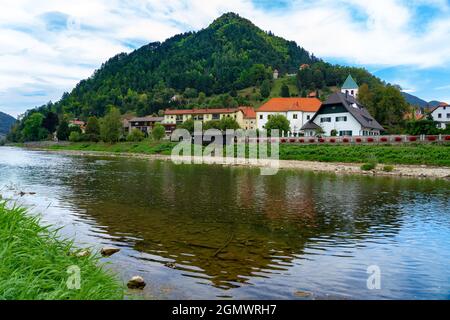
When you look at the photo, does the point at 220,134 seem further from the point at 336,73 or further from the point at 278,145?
the point at 336,73

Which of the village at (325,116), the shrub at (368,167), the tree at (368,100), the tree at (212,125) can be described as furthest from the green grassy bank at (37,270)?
the tree at (368,100)

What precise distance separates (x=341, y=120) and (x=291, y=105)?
→ 23.1m

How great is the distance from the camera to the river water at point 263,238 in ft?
31.1

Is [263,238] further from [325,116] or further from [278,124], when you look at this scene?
[278,124]

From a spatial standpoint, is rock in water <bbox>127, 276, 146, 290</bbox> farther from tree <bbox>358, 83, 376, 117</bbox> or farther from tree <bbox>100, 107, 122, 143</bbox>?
tree <bbox>100, 107, 122, 143</bbox>

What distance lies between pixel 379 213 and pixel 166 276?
517 inches

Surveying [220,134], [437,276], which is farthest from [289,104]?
[437,276]

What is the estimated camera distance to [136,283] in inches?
356

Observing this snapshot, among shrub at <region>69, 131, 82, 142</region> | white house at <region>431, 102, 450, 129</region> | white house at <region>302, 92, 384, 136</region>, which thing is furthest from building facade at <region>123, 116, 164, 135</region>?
white house at <region>431, 102, 450, 129</region>

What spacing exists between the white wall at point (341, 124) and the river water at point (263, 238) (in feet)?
151

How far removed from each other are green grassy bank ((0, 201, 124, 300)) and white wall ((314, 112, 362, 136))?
67.2m

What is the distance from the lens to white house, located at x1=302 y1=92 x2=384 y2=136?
70.9 m

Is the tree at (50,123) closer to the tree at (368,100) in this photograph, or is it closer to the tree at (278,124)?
the tree at (278,124)

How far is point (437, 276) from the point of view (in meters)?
10.3
